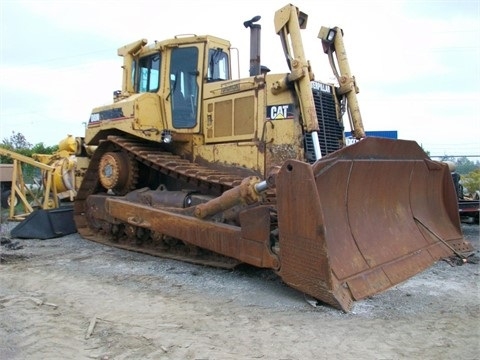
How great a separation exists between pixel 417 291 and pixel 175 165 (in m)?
3.64

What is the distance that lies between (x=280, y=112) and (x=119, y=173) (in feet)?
9.40

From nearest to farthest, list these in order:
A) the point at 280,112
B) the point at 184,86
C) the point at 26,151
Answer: the point at 280,112 < the point at 184,86 < the point at 26,151

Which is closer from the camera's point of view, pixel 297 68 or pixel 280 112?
pixel 297 68

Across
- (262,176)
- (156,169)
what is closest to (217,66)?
(156,169)

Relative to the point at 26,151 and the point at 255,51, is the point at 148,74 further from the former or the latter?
the point at 26,151

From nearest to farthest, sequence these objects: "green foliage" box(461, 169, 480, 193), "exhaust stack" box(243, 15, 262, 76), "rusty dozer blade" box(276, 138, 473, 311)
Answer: "rusty dozer blade" box(276, 138, 473, 311) < "exhaust stack" box(243, 15, 262, 76) < "green foliage" box(461, 169, 480, 193)

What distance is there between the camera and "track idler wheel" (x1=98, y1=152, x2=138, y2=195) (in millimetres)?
7688

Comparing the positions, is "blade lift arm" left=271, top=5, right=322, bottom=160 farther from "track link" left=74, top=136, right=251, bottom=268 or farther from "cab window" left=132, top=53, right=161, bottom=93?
"cab window" left=132, top=53, right=161, bottom=93

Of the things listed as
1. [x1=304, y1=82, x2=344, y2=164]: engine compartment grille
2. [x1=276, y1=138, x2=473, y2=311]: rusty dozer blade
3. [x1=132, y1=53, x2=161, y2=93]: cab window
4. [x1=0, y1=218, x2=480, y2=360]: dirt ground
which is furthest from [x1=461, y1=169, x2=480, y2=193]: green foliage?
[x1=132, y1=53, x2=161, y2=93]: cab window

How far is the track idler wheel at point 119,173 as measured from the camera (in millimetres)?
7688

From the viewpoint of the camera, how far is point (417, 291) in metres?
5.02

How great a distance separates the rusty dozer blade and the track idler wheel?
3.67m

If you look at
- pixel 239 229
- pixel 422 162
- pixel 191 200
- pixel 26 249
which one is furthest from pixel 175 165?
pixel 422 162

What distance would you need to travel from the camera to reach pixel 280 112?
6402mm
